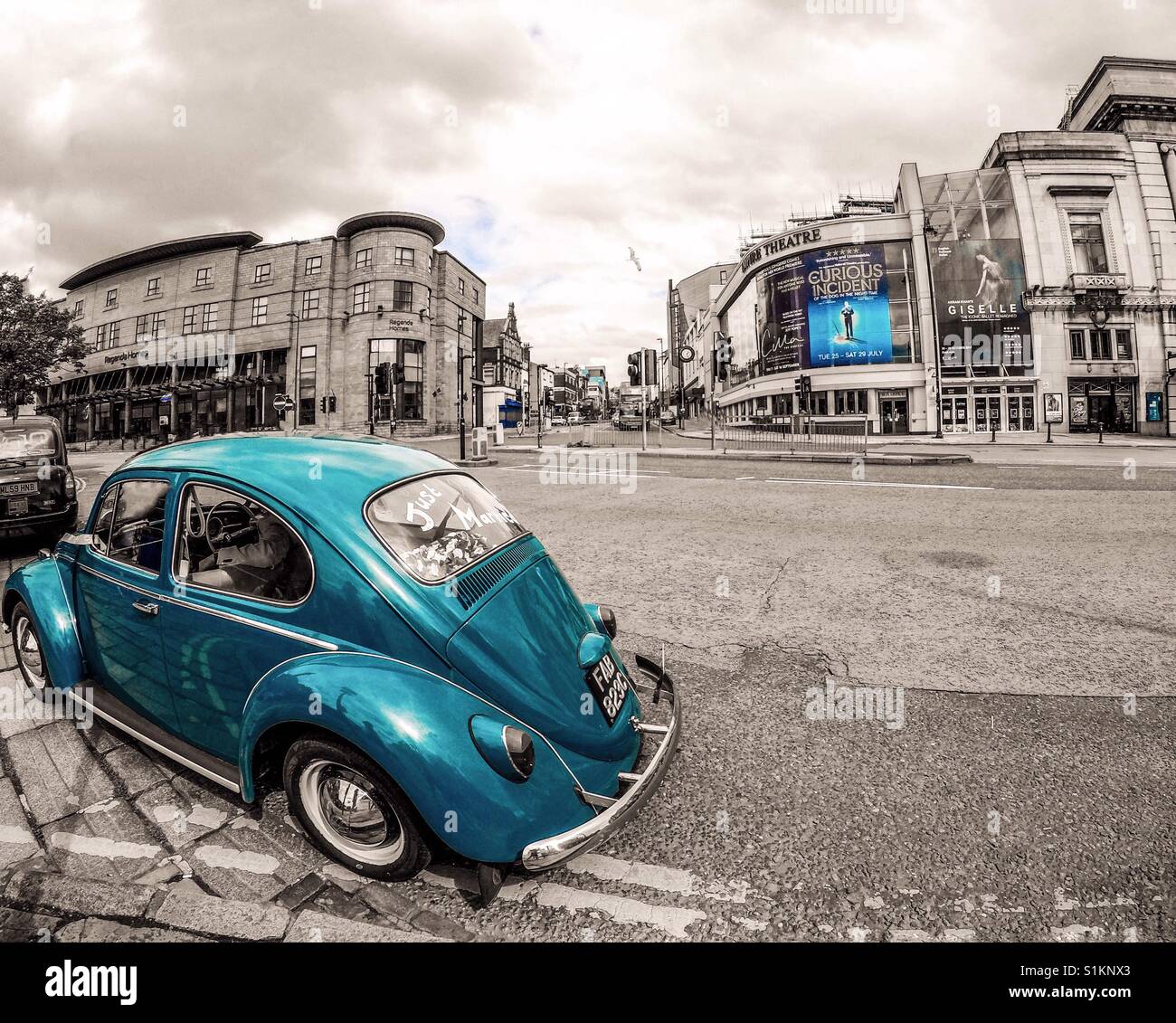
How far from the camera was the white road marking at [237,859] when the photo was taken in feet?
7.04

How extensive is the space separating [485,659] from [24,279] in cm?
3621

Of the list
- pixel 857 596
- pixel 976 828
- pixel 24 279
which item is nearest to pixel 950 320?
pixel 857 596

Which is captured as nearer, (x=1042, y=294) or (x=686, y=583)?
(x=686, y=583)

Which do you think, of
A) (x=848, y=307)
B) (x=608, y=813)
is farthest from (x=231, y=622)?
(x=848, y=307)

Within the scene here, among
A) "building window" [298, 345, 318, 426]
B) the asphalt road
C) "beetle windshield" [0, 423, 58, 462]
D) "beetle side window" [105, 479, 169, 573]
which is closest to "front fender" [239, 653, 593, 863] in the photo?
the asphalt road

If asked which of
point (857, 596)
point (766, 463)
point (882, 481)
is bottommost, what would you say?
point (857, 596)

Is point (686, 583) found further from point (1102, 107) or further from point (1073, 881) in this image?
point (1102, 107)

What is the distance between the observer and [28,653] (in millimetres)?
3588

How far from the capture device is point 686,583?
5.79 meters

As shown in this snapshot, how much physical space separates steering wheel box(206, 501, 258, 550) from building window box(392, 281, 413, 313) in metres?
45.0

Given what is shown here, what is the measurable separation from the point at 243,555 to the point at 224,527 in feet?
1.89

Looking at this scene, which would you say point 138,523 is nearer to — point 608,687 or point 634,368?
point 608,687

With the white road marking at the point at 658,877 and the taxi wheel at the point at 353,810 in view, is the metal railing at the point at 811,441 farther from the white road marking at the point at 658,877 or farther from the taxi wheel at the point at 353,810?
the taxi wheel at the point at 353,810

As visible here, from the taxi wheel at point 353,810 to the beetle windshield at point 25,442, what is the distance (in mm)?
8637
